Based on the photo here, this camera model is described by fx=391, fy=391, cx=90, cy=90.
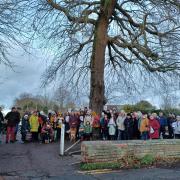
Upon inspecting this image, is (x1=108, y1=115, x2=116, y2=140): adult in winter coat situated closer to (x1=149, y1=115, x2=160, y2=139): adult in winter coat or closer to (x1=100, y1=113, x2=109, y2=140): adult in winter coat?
(x1=100, y1=113, x2=109, y2=140): adult in winter coat

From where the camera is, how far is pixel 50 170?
12.1 m

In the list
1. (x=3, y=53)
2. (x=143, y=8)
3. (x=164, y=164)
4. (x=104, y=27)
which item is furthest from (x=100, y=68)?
(x=164, y=164)

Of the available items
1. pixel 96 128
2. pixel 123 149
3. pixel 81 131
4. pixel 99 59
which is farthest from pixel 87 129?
pixel 123 149

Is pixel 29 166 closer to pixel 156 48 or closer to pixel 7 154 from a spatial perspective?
pixel 7 154

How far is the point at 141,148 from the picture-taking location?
45.2ft

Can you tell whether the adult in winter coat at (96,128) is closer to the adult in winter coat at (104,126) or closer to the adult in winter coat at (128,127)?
the adult in winter coat at (104,126)

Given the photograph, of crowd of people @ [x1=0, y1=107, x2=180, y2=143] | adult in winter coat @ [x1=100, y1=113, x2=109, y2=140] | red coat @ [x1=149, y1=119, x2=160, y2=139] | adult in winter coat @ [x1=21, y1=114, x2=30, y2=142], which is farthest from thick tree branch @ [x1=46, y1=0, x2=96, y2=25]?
red coat @ [x1=149, y1=119, x2=160, y2=139]

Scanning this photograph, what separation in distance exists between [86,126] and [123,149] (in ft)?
19.6

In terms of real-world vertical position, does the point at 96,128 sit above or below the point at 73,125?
below

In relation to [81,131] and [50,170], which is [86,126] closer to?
[81,131]

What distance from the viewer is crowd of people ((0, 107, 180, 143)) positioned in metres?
19.4

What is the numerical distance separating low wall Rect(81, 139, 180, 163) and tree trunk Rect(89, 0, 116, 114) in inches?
314

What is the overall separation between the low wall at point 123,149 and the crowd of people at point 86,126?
4.62m

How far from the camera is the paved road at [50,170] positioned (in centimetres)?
1089
